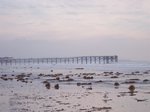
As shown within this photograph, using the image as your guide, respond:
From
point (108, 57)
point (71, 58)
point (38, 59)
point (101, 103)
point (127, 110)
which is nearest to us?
point (127, 110)

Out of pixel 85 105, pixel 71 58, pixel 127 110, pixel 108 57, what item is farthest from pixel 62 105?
pixel 71 58

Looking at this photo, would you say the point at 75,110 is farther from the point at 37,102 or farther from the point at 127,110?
the point at 37,102

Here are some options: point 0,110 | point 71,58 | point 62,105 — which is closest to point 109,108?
point 62,105

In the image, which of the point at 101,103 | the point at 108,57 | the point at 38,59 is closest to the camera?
the point at 101,103

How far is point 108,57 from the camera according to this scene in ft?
449

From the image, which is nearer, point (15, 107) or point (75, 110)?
point (75, 110)

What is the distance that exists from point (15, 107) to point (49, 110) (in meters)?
2.27

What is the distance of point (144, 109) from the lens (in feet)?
53.6

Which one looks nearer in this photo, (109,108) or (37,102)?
(109,108)

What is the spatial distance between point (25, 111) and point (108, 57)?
4791 inches

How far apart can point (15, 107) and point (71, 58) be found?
138423mm

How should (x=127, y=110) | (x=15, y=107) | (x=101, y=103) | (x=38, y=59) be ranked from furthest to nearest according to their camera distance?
(x=38, y=59), (x=101, y=103), (x=15, y=107), (x=127, y=110)

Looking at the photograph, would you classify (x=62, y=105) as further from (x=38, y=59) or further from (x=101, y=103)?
(x=38, y=59)

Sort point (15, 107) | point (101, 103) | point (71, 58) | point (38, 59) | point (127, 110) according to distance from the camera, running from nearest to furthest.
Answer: point (127, 110), point (15, 107), point (101, 103), point (71, 58), point (38, 59)
